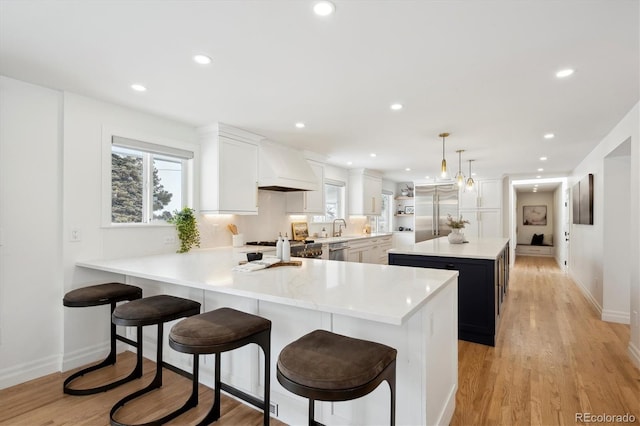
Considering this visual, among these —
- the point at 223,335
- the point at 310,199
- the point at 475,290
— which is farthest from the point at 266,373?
the point at 310,199

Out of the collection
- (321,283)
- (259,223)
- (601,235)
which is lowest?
(321,283)

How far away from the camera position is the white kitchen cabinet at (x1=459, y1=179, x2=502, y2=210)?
746 cm

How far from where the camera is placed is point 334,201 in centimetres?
659

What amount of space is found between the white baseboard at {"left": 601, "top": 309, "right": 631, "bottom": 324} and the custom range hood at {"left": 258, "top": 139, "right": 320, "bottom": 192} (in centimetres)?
406

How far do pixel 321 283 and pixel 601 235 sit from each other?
13.4 feet

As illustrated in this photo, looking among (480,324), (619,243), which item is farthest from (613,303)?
(480,324)

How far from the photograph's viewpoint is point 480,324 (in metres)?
3.21

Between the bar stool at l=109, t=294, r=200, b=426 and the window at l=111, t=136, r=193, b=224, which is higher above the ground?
the window at l=111, t=136, r=193, b=224

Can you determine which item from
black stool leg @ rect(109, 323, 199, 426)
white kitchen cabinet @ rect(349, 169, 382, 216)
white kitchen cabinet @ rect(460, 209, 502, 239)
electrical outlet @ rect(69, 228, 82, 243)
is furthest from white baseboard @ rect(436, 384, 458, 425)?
white kitchen cabinet @ rect(460, 209, 502, 239)

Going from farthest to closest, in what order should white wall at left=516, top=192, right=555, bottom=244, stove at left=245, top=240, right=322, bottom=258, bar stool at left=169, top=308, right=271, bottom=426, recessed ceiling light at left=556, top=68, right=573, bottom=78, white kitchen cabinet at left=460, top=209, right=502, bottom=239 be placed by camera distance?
white wall at left=516, top=192, right=555, bottom=244
white kitchen cabinet at left=460, top=209, right=502, bottom=239
stove at left=245, top=240, right=322, bottom=258
recessed ceiling light at left=556, top=68, right=573, bottom=78
bar stool at left=169, top=308, right=271, bottom=426

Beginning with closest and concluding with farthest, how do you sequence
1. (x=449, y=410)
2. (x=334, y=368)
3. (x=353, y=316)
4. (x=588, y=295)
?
(x=334, y=368) → (x=353, y=316) → (x=449, y=410) → (x=588, y=295)

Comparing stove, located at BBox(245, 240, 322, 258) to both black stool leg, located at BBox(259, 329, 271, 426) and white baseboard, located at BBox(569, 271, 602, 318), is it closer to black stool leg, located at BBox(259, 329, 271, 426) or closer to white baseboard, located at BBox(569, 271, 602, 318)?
black stool leg, located at BBox(259, 329, 271, 426)

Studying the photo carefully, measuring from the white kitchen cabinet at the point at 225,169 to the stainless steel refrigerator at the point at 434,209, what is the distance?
5418 millimetres

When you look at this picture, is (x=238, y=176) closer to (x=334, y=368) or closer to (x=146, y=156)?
(x=146, y=156)
